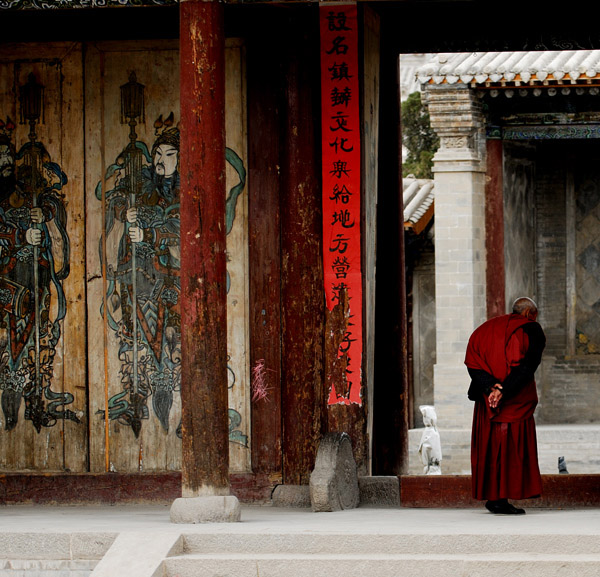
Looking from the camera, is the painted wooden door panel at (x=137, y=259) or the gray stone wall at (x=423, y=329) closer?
the painted wooden door panel at (x=137, y=259)

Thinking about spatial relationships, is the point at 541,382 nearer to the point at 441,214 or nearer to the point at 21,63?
the point at 441,214

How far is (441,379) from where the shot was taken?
1894cm

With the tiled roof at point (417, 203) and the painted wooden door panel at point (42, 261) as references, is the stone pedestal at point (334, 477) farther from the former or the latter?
the tiled roof at point (417, 203)

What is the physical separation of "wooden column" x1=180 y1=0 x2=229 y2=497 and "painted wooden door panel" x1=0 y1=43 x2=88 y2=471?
186cm

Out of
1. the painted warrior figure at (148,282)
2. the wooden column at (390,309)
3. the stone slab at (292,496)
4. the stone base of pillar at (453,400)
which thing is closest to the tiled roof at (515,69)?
the stone base of pillar at (453,400)

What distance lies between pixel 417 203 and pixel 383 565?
14.7m

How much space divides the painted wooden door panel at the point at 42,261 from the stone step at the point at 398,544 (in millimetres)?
2788

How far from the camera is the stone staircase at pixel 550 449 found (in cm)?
1852

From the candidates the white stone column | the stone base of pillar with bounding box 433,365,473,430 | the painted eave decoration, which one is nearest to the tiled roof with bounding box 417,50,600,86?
the white stone column

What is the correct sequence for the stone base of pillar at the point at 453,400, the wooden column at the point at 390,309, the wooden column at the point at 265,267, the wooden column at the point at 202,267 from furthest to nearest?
the stone base of pillar at the point at 453,400 < the wooden column at the point at 390,309 < the wooden column at the point at 265,267 < the wooden column at the point at 202,267

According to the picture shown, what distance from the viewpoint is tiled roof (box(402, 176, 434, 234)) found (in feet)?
70.7

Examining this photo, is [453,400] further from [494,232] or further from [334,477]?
[334,477]

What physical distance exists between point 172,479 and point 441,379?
9114 mm

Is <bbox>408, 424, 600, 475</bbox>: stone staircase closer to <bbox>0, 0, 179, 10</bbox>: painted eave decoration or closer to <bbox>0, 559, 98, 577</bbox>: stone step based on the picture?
<bbox>0, 0, 179, 10</bbox>: painted eave decoration
